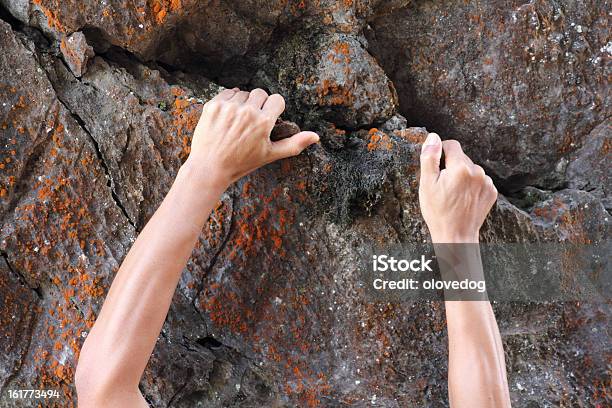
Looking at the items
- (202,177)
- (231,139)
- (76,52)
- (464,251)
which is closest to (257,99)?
(231,139)

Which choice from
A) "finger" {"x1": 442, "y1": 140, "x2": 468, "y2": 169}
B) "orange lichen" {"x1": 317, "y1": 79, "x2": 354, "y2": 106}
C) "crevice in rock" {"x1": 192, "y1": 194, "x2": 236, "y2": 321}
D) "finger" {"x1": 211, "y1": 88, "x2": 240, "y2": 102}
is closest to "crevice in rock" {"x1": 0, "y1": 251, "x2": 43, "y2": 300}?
"crevice in rock" {"x1": 192, "y1": 194, "x2": 236, "y2": 321}

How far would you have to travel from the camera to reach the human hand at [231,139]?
2152 millimetres

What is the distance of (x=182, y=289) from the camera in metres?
2.43

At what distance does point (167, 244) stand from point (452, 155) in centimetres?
113

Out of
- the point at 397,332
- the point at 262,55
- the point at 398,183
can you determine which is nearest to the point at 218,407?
the point at 397,332

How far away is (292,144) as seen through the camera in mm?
2232

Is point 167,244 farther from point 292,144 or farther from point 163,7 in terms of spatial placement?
point 163,7

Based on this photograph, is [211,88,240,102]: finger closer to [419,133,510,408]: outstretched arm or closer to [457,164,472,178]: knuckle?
[419,133,510,408]: outstretched arm

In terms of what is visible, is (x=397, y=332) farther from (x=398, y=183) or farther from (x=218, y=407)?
(x=218, y=407)

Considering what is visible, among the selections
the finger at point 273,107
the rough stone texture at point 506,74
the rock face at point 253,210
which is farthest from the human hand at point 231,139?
the rough stone texture at point 506,74

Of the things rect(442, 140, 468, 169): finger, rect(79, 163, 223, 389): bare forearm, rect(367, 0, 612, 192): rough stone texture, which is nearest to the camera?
rect(79, 163, 223, 389): bare forearm

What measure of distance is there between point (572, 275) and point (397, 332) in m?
0.82

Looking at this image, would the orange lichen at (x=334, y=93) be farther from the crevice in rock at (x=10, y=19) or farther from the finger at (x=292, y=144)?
the crevice in rock at (x=10, y=19)

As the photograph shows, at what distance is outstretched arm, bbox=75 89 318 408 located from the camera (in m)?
1.98
